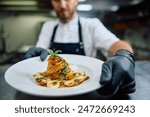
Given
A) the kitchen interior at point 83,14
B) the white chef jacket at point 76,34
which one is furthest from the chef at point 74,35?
the kitchen interior at point 83,14

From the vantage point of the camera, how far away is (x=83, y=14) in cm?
337

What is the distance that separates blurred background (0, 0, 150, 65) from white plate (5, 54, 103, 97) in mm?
2044

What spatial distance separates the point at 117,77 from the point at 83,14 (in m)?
2.89

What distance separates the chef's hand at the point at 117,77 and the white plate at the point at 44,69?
0.03 m

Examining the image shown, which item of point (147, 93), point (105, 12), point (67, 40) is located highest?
point (147, 93)

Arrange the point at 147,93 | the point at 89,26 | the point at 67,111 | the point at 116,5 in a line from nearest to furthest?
the point at 67,111, the point at 147,93, the point at 89,26, the point at 116,5

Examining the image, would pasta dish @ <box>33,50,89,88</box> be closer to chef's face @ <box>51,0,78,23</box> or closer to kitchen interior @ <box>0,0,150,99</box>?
chef's face @ <box>51,0,78,23</box>

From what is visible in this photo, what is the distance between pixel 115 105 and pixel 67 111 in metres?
0.12

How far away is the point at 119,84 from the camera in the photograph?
1.87ft

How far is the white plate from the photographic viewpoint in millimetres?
513

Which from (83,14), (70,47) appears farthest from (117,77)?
(83,14)

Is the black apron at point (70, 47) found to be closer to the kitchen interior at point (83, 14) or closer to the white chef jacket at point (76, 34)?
the white chef jacket at point (76, 34)

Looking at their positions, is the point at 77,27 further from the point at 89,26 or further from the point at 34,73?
the point at 34,73

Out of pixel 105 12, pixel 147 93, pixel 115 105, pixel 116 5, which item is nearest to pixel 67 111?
pixel 115 105
